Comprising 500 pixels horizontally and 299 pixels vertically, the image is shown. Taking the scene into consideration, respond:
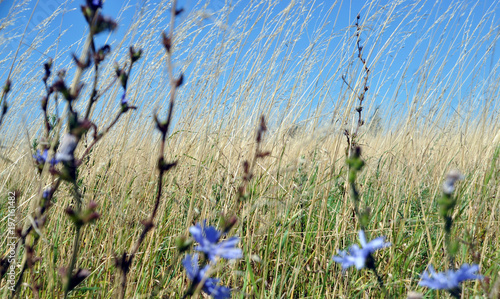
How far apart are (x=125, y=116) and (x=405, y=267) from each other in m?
1.50

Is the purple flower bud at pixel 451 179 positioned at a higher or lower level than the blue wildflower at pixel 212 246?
higher

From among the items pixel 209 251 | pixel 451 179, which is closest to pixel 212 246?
pixel 209 251

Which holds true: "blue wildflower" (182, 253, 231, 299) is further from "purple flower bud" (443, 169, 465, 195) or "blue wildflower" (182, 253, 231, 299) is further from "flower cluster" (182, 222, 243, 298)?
"purple flower bud" (443, 169, 465, 195)

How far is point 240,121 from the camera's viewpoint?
1.88 meters

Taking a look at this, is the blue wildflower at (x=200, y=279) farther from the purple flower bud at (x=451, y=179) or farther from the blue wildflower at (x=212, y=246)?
the purple flower bud at (x=451, y=179)

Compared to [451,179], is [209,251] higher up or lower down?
lower down

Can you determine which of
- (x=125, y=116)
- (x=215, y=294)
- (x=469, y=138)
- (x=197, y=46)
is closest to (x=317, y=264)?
(x=215, y=294)

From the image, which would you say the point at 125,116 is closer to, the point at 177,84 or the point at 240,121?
the point at 240,121

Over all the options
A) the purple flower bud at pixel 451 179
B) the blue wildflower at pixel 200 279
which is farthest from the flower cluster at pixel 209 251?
the purple flower bud at pixel 451 179

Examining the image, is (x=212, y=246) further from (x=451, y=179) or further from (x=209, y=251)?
(x=451, y=179)

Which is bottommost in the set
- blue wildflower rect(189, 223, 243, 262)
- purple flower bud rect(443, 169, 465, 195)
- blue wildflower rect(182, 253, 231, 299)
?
blue wildflower rect(182, 253, 231, 299)

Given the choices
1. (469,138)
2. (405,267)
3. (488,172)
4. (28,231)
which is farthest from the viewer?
(469,138)

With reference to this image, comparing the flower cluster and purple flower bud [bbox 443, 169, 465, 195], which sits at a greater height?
purple flower bud [bbox 443, 169, 465, 195]

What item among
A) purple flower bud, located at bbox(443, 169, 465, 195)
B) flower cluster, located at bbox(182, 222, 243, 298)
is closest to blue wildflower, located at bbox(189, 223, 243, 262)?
flower cluster, located at bbox(182, 222, 243, 298)
